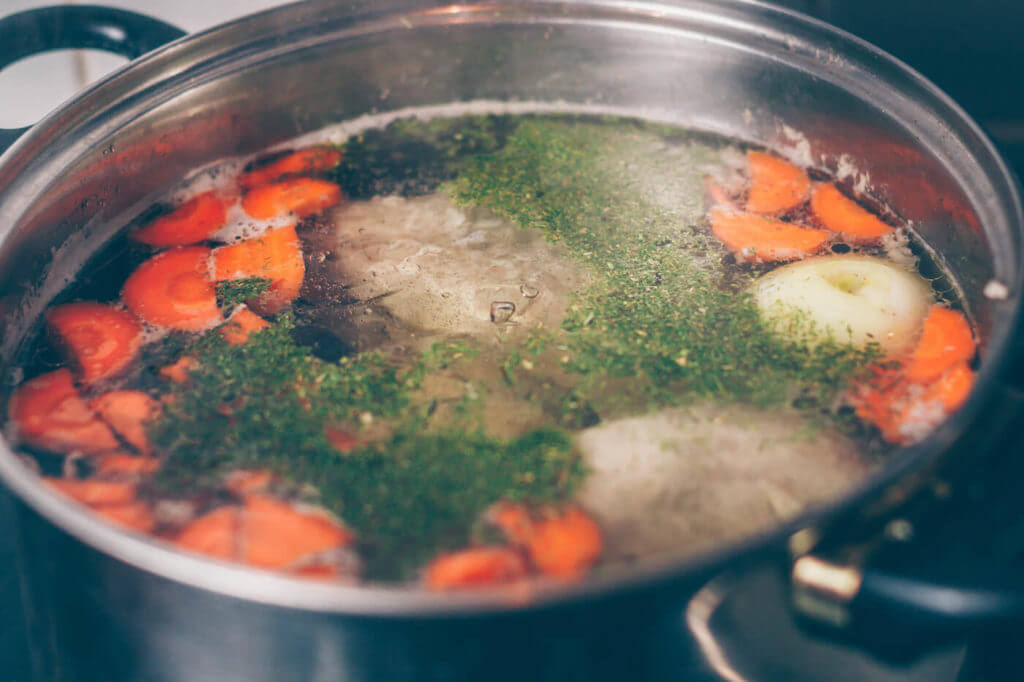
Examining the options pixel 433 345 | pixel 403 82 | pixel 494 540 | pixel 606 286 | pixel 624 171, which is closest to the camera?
pixel 494 540

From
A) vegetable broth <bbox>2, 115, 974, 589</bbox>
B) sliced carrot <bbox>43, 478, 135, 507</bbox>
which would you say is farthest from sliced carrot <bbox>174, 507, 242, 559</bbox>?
sliced carrot <bbox>43, 478, 135, 507</bbox>

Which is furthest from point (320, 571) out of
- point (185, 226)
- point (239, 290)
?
point (185, 226)

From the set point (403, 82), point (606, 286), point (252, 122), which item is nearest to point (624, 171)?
point (606, 286)

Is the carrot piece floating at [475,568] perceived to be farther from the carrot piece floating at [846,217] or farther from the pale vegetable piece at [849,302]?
the carrot piece floating at [846,217]

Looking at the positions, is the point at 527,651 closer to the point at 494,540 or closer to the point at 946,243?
the point at 494,540

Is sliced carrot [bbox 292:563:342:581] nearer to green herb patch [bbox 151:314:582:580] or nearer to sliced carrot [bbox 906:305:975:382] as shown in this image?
green herb patch [bbox 151:314:582:580]
